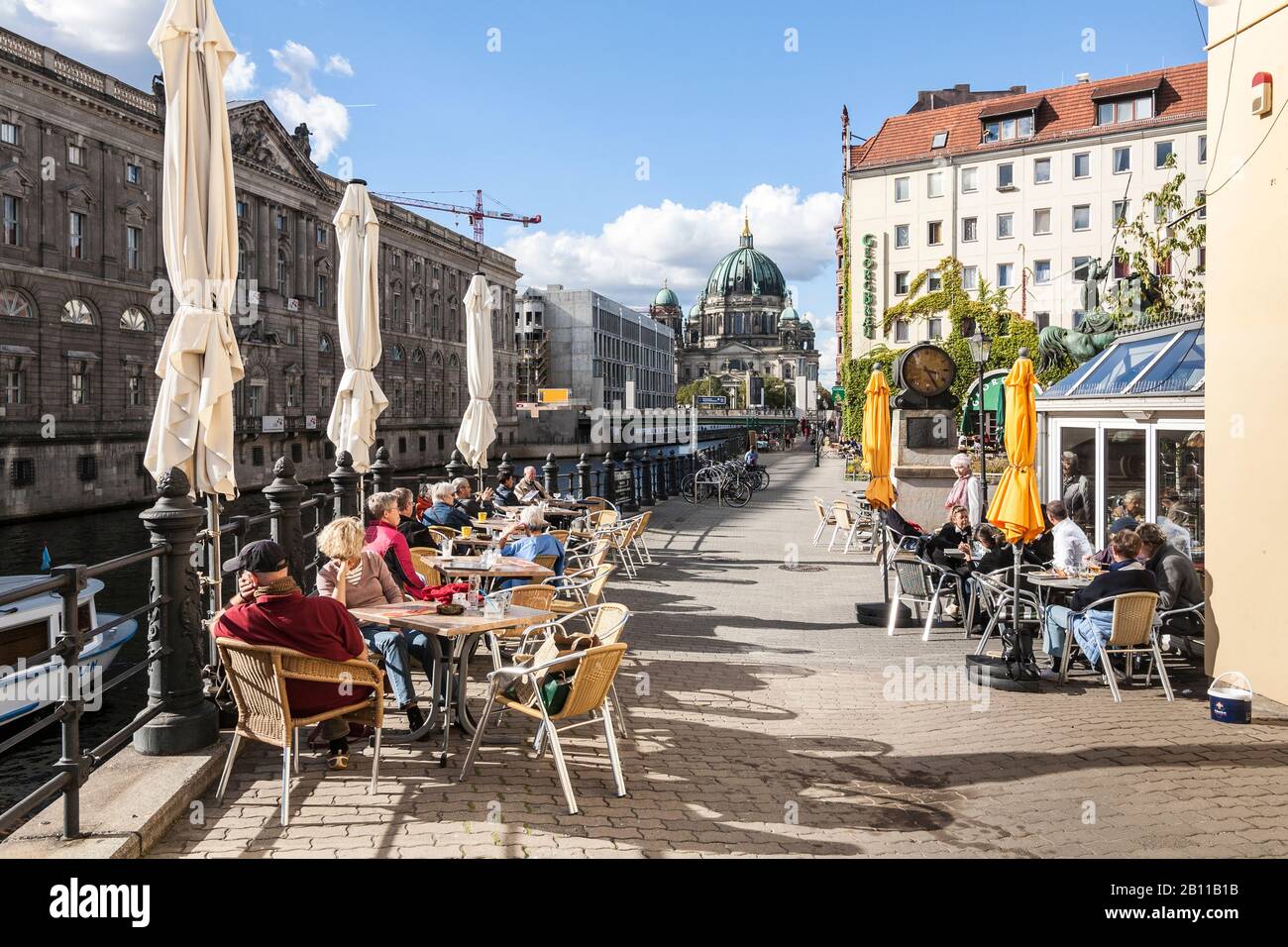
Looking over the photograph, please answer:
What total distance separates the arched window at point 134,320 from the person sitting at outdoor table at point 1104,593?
159ft

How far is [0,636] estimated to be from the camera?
1021 centimetres

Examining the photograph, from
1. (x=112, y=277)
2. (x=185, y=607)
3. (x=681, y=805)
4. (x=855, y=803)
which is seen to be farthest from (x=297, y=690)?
(x=112, y=277)

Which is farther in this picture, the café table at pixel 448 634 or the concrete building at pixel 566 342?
the concrete building at pixel 566 342

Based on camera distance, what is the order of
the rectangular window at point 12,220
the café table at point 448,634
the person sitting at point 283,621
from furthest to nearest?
the rectangular window at point 12,220, the café table at point 448,634, the person sitting at point 283,621

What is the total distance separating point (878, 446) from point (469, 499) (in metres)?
6.00

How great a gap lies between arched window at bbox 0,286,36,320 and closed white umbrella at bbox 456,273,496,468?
31805 millimetres

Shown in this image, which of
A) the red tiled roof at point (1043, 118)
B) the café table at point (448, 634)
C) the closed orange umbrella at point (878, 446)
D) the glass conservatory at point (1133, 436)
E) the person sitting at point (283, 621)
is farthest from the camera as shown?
the red tiled roof at point (1043, 118)

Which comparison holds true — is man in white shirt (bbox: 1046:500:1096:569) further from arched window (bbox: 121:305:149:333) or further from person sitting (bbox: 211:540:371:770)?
arched window (bbox: 121:305:149:333)

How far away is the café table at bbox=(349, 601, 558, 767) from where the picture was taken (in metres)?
6.02

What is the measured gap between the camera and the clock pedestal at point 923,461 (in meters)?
19.3

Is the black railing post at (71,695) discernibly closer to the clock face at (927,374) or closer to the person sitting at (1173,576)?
the person sitting at (1173,576)

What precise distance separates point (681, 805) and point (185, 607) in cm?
315

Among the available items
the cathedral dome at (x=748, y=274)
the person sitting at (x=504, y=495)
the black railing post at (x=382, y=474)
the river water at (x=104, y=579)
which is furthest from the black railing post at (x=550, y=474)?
the cathedral dome at (x=748, y=274)
